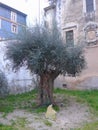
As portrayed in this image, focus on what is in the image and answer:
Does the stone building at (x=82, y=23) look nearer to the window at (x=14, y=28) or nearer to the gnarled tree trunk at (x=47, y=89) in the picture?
the gnarled tree trunk at (x=47, y=89)

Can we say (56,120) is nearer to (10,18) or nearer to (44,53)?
(44,53)

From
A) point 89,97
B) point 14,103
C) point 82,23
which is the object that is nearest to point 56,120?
point 14,103

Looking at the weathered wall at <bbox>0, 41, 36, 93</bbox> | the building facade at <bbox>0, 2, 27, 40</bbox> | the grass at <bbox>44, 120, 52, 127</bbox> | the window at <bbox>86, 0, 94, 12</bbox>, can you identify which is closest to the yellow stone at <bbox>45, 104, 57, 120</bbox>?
the grass at <bbox>44, 120, 52, 127</bbox>

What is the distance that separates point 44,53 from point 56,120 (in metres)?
2.76

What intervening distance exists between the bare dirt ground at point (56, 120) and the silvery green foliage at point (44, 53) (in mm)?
1763

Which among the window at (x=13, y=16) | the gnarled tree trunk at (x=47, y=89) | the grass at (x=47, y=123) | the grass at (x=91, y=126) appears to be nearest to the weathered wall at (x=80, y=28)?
the gnarled tree trunk at (x=47, y=89)

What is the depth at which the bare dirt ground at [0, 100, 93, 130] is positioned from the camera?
315 inches

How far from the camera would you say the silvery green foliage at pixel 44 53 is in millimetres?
9906

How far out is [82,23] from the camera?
51.4 feet

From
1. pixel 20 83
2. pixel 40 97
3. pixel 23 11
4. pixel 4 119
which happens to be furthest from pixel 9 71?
pixel 23 11

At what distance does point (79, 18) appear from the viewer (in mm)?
15859

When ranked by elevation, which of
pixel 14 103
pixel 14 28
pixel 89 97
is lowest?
pixel 14 103

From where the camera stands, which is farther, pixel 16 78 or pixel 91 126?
pixel 16 78

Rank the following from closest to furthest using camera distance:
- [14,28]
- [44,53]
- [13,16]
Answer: [44,53] < [13,16] < [14,28]
